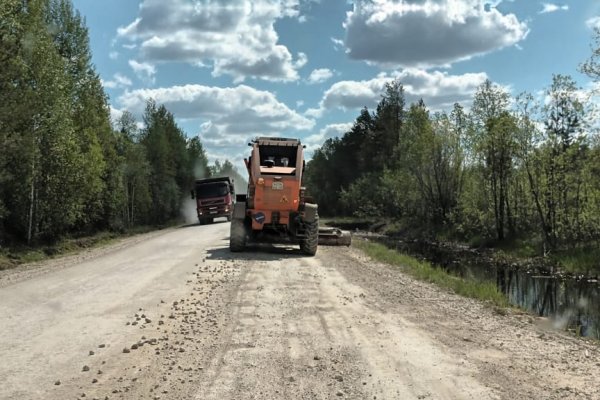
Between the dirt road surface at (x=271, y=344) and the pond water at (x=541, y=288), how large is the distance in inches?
126

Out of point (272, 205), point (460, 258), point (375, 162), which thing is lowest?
point (460, 258)

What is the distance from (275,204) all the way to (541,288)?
10.3 metres

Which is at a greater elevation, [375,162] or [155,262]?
[375,162]

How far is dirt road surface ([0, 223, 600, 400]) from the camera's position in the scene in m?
5.75

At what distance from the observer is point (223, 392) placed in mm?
5508

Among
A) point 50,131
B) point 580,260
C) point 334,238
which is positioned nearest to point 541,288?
point 580,260

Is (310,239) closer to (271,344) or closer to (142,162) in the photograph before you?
(271,344)

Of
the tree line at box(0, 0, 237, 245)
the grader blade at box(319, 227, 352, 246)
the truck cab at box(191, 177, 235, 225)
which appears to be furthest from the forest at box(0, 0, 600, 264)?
the grader blade at box(319, 227, 352, 246)

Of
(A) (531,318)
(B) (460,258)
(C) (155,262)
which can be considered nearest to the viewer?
(A) (531,318)

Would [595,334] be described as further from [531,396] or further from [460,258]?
[460,258]

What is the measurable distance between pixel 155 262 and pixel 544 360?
12154 millimetres

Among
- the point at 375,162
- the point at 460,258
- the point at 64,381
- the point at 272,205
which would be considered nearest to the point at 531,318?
the point at 64,381

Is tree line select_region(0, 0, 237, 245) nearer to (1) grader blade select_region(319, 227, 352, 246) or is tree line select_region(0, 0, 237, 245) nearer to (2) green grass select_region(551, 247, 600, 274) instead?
(1) grader blade select_region(319, 227, 352, 246)

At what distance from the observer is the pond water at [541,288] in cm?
1288
